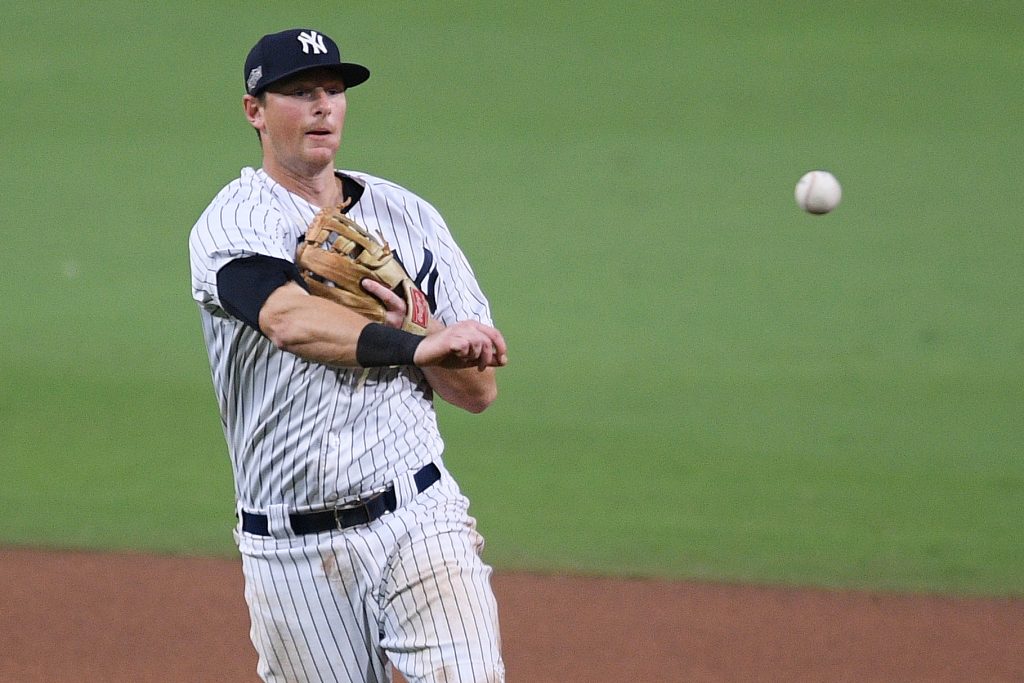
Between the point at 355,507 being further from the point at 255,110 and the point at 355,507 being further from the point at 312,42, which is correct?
the point at 312,42

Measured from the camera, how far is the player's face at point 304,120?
3.43 m

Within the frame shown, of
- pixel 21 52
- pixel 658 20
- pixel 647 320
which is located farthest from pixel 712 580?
pixel 21 52

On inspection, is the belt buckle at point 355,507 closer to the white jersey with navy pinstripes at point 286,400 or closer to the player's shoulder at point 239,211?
the white jersey with navy pinstripes at point 286,400

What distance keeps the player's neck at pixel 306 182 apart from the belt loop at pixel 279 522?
0.72 meters

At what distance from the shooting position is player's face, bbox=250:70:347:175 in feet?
11.2

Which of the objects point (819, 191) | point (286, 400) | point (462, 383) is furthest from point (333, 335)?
point (819, 191)

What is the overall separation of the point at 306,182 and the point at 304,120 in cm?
15

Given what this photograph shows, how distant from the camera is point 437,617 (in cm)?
328

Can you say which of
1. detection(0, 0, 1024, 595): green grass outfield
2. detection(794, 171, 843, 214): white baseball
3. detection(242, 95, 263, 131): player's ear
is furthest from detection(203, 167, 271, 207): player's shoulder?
detection(794, 171, 843, 214): white baseball

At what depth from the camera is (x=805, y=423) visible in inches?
311

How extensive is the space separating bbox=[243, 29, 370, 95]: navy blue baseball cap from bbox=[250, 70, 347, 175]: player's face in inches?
1.1

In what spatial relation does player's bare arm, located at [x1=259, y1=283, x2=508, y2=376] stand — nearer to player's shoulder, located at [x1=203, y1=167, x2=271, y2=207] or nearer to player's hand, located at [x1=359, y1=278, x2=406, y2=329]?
player's hand, located at [x1=359, y1=278, x2=406, y2=329]

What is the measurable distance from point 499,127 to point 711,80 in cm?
173

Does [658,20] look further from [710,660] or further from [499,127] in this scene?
[710,660]
